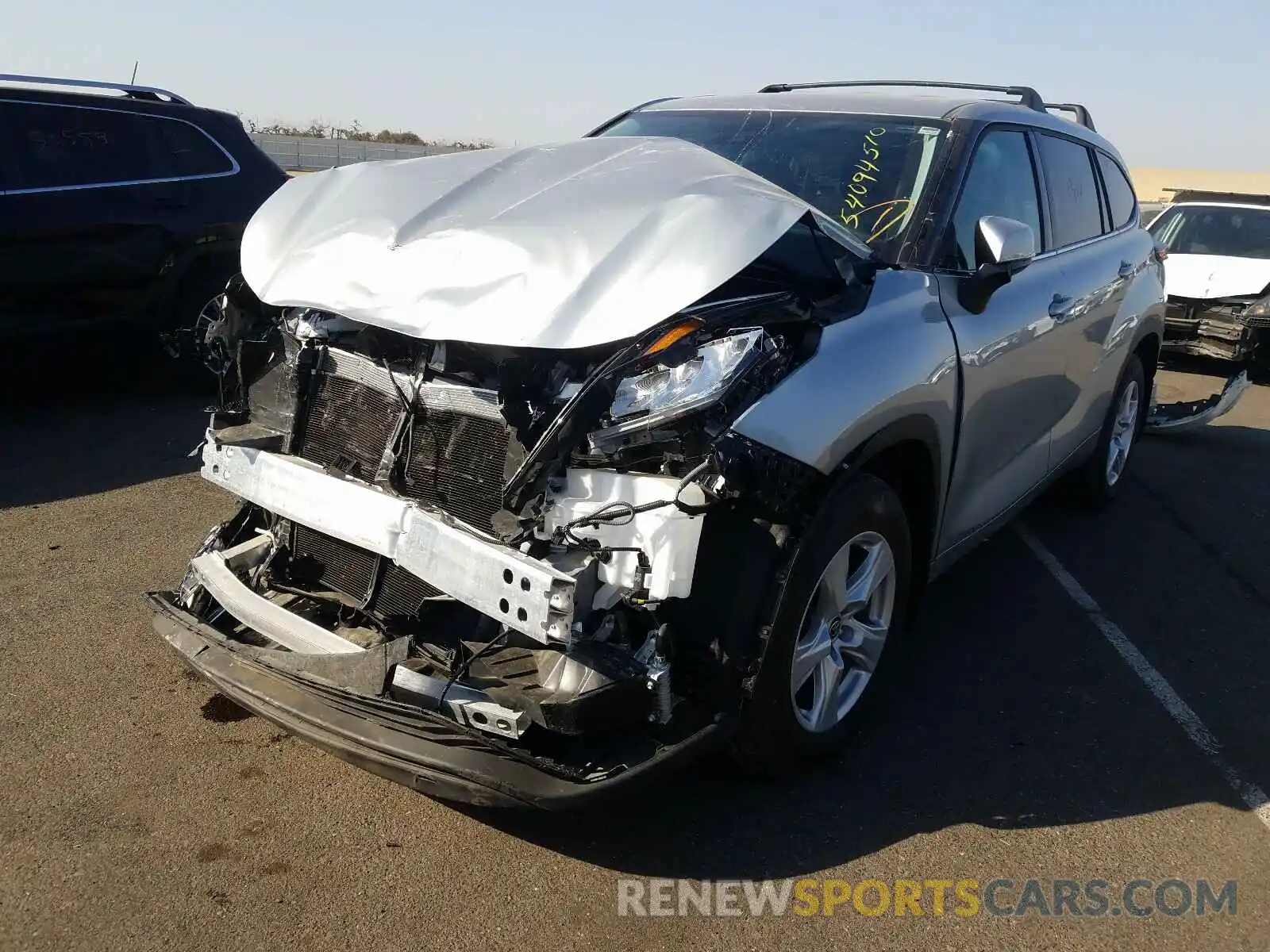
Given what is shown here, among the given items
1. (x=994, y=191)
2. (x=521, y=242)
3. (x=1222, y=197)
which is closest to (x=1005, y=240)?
(x=994, y=191)

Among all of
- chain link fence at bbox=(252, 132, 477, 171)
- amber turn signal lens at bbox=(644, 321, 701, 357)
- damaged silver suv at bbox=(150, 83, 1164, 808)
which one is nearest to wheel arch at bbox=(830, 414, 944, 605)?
damaged silver suv at bbox=(150, 83, 1164, 808)

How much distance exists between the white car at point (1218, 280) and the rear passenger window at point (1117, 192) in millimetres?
4017

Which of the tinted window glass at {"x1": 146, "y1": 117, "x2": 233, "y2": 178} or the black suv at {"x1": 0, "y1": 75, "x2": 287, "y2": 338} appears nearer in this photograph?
the black suv at {"x1": 0, "y1": 75, "x2": 287, "y2": 338}

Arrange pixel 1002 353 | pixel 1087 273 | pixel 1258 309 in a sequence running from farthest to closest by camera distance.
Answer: pixel 1258 309, pixel 1087 273, pixel 1002 353

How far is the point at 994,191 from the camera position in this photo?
4.11 m

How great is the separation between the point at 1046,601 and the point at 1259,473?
11.2 ft

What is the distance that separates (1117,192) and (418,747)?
5000 mm

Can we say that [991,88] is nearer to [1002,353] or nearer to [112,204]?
[1002,353]

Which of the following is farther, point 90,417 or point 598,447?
point 90,417

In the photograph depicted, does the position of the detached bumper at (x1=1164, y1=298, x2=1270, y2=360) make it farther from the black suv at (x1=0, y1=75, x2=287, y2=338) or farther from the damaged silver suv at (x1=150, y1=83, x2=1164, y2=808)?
the black suv at (x1=0, y1=75, x2=287, y2=338)

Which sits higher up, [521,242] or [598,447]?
[521,242]

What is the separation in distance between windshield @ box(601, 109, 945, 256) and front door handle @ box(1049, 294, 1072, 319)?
2.83 ft

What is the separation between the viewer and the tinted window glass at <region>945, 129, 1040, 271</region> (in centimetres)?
379

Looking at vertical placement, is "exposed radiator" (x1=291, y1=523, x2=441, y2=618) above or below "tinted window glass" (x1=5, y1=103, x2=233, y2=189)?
below
